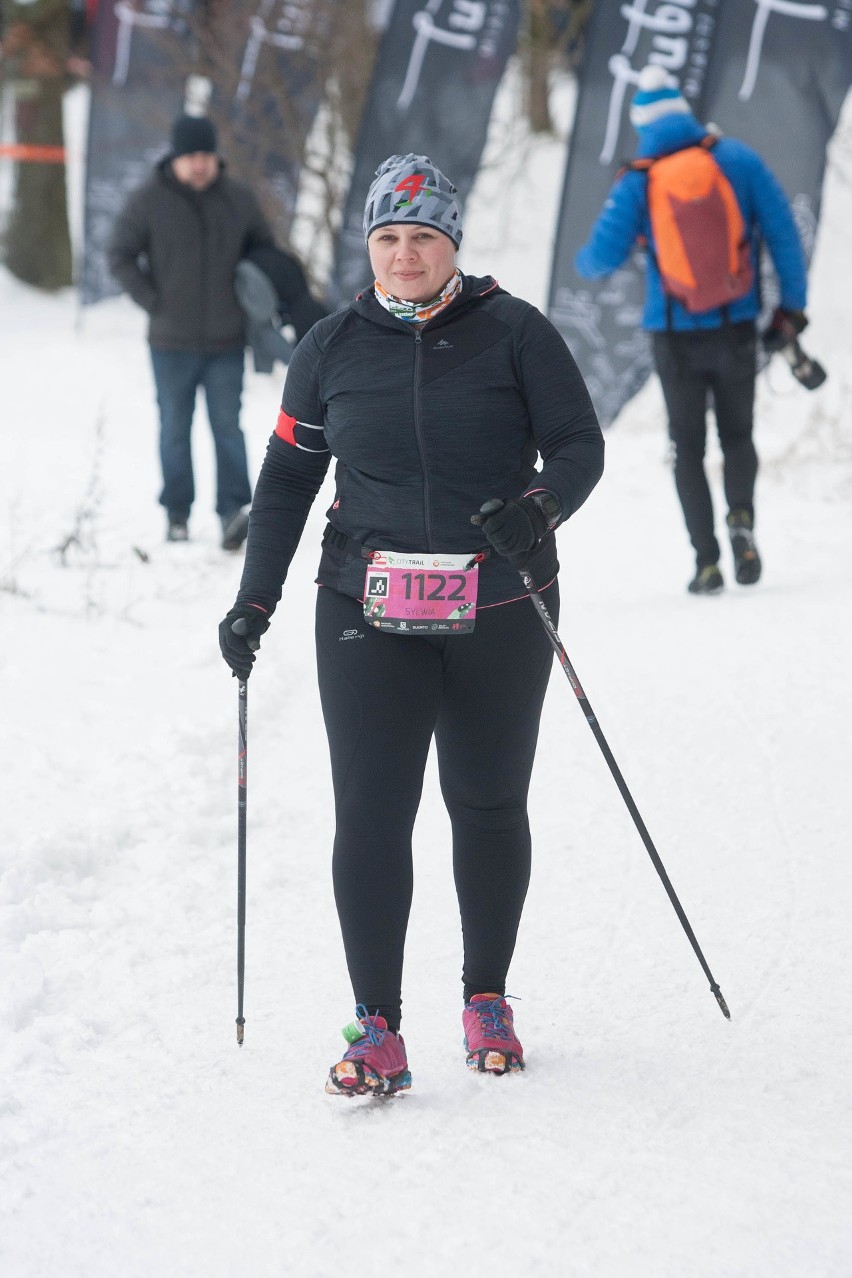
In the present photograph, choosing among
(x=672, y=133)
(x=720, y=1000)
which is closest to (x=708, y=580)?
(x=672, y=133)

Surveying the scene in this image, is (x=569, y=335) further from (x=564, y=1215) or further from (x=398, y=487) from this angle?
(x=564, y=1215)

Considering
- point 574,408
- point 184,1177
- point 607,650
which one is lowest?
point 607,650

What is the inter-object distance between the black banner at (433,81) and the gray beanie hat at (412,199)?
33.2ft

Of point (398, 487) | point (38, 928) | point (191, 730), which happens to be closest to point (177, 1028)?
point (38, 928)

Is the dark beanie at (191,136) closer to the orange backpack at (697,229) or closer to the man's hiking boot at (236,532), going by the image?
the man's hiking boot at (236,532)

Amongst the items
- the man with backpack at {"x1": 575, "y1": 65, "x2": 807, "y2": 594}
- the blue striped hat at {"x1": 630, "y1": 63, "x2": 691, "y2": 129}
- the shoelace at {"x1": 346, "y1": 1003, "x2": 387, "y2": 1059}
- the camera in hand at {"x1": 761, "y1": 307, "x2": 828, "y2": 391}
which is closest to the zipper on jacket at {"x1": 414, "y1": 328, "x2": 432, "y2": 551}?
the shoelace at {"x1": 346, "y1": 1003, "x2": 387, "y2": 1059}

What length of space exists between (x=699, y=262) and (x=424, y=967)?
147 inches

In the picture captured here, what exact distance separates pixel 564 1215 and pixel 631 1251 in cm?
15

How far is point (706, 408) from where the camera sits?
6887 mm

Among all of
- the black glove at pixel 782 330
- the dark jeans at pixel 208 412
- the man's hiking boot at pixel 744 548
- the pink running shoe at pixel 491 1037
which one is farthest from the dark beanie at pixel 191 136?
the pink running shoe at pixel 491 1037

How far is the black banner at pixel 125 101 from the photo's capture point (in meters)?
15.3

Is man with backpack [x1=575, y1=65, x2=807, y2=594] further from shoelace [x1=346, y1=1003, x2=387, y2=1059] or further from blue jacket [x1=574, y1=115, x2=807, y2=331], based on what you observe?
shoelace [x1=346, y1=1003, x2=387, y2=1059]

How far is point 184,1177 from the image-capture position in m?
2.83

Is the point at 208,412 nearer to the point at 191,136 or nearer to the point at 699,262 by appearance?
the point at 191,136
